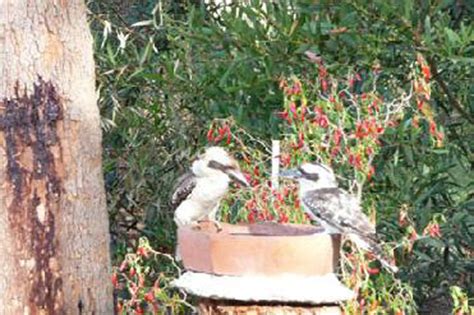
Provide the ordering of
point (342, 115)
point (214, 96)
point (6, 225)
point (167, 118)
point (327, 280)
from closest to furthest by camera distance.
→ point (327, 280)
point (6, 225)
point (342, 115)
point (214, 96)
point (167, 118)

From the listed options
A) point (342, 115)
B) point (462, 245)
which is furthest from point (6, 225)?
point (462, 245)

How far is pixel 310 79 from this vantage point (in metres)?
5.75

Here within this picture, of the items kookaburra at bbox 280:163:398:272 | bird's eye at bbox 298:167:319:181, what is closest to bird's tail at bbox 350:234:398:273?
kookaburra at bbox 280:163:398:272

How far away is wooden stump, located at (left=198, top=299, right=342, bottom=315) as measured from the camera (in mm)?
3764

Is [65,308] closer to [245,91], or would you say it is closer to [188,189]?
[188,189]

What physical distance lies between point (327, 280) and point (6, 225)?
4.95 feet

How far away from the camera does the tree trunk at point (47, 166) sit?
483 centimetres

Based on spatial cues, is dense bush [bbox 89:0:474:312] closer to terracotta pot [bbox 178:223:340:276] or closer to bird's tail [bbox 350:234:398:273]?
bird's tail [bbox 350:234:398:273]

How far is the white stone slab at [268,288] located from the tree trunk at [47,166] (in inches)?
45.0

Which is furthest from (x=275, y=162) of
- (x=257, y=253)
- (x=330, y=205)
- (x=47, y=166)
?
(x=257, y=253)

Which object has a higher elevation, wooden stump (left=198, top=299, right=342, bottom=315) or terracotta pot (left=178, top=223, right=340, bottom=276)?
terracotta pot (left=178, top=223, right=340, bottom=276)

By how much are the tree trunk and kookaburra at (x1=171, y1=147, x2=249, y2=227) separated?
1.28 ft

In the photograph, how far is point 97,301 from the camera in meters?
5.05

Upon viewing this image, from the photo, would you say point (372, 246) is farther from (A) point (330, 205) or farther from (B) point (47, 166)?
(B) point (47, 166)
